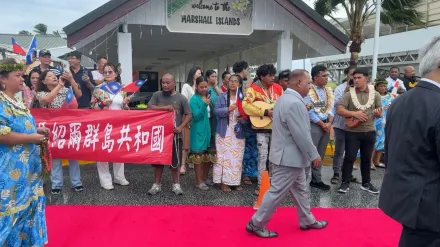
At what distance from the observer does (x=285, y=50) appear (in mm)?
7859

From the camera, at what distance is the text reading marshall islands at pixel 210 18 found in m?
7.17

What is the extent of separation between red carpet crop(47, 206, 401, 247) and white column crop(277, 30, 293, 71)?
4.40 metres

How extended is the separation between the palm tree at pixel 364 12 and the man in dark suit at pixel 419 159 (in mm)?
10612

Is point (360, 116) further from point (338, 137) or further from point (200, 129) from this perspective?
point (200, 129)

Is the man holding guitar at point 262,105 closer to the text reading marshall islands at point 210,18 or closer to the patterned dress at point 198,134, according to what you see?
the patterned dress at point 198,134

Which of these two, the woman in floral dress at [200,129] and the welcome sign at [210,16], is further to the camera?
the welcome sign at [210,16]

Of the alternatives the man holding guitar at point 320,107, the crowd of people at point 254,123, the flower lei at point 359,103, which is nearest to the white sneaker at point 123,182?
the crowd of people at point 254,123

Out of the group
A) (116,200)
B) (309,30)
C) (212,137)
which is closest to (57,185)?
(116,200)

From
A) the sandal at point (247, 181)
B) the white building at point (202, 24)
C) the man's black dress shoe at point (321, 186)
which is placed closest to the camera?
the man's black dress shoe at point (321, 186)

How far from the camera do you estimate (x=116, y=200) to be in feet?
14.9

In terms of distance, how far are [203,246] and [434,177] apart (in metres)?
2.08

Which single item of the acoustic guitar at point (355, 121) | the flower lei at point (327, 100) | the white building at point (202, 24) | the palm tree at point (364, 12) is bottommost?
the acoustic guitar at point (355, 121)

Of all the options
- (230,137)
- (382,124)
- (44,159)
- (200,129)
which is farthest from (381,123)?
(44,159)

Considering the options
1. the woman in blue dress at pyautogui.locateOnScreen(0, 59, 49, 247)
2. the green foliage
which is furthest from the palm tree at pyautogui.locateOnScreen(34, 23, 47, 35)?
the woman in blue dress at pyautogui.locateOnScreen(0, 59, 49, 247)
